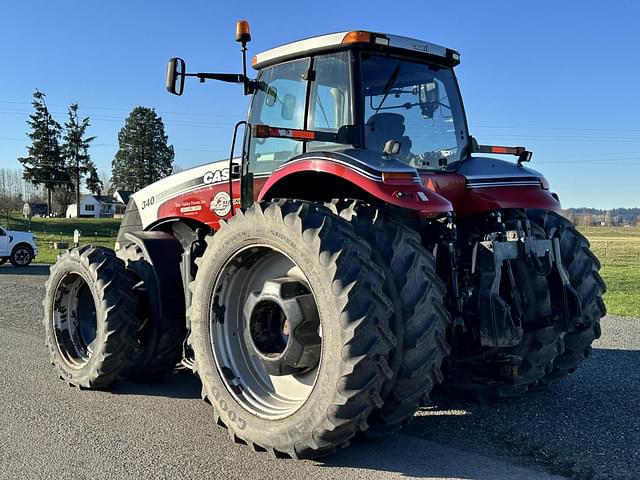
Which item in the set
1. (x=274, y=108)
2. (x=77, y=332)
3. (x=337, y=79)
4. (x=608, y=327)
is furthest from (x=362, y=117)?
(x=608, y=327)

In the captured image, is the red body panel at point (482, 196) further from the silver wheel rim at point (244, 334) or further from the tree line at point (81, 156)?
the tree line at point (81, 156)

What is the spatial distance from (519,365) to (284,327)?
1.91 metres

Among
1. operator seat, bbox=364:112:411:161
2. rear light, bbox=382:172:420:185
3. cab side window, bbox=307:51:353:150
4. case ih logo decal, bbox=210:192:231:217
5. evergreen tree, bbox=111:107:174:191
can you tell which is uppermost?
evergreen tree, bbox=111:107:174:191

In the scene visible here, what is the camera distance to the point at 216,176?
5.69m

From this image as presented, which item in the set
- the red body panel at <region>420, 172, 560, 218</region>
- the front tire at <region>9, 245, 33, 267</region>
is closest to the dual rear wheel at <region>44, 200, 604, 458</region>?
the red body panel at <region>420, 172, 560, 218</region>

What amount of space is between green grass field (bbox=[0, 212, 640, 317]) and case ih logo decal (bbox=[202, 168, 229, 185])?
8234 millimetres

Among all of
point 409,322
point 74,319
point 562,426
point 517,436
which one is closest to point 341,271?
point 409,322

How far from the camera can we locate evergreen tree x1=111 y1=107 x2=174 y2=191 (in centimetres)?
6181

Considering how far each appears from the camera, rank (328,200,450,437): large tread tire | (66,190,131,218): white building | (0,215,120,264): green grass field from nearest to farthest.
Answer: (328,200,450,437): large tread tire < (0,215,120,264): green grass field < (66,190,131,218): white building

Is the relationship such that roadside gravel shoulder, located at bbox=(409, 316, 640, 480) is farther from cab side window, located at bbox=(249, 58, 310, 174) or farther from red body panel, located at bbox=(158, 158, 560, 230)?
cab side window, located at bbox=(249, 58, 310, 174)

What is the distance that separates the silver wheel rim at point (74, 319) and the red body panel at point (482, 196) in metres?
3.50

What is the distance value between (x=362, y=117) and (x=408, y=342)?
176 centimetres

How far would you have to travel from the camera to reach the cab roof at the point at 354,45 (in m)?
4.47

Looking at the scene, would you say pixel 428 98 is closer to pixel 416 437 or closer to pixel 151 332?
pixel 416 437
